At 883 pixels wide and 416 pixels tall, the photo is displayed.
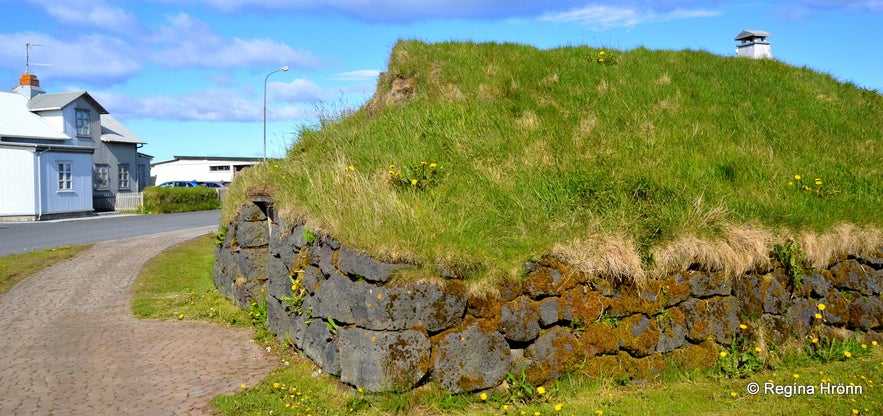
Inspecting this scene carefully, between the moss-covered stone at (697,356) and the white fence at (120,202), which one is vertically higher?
the white fence at (120,202)

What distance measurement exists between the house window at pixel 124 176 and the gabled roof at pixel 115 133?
1471 millimetres

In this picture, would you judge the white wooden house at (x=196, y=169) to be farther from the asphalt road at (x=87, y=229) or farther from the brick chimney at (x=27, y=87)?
the asphalt road at (x=87, y=229)

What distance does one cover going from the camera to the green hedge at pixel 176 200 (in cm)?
3303

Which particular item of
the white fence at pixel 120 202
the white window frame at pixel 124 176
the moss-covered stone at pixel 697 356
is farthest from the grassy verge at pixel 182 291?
the white window frame at pixel 124 176

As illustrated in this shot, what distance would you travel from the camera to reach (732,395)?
6.52 meters

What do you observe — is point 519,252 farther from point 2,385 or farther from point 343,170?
point 2,385

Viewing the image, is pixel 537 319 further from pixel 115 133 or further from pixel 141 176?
pixel 141 176

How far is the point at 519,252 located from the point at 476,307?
724 mm

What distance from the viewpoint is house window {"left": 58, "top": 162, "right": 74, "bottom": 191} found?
29797mm

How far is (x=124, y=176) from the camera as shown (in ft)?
126

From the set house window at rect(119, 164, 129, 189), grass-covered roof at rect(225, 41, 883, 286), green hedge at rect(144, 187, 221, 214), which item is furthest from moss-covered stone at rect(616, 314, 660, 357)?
house window at rect(119, 164, 129, 189)

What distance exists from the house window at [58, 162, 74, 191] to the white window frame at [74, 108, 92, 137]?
5.56 metres

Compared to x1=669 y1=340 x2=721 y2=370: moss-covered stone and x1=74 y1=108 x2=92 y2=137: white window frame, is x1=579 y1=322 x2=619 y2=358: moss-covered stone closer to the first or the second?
x1=669 y1=340 x2=721 y2=370: moss-covered stone

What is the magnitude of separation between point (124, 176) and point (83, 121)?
414 centimetres
